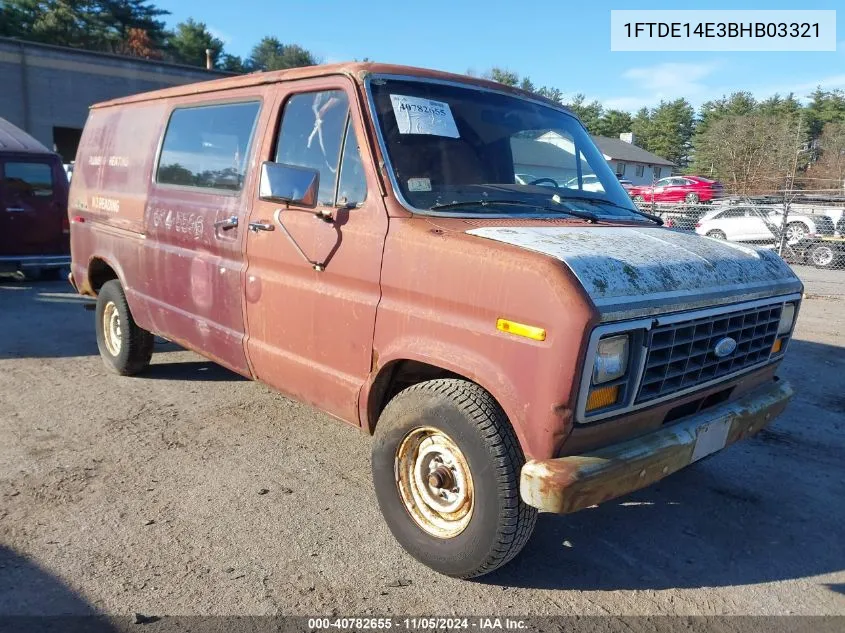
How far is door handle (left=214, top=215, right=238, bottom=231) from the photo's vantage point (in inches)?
151

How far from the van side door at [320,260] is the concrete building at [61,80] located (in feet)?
94.5

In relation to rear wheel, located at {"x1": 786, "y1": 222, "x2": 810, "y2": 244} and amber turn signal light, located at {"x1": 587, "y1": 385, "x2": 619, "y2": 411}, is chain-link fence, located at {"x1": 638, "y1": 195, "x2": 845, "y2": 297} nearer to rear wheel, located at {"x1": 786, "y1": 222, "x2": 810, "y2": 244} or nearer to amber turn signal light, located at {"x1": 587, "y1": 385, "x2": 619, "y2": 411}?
rear wheel, located at {"x1": 786, "y1": 222, "x2": 810, "y2": 244}

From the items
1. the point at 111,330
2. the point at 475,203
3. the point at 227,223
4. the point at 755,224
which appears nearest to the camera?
the point at 475,203

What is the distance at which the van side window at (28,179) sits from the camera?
9797 millimetres

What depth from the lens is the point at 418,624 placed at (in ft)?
8.46

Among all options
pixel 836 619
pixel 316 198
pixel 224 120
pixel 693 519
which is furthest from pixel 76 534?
pixel 836 619

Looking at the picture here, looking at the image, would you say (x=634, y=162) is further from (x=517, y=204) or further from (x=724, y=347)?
(x=724, y=347)

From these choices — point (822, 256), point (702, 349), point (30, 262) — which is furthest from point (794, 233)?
point (30, 262)

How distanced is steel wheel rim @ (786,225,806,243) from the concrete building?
83.6 feet

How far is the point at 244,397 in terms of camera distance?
5.11m

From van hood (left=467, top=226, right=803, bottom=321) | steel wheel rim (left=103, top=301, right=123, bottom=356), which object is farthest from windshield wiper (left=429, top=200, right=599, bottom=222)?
steel wheel rim (left=103, top=301, right=123, bottom=356)

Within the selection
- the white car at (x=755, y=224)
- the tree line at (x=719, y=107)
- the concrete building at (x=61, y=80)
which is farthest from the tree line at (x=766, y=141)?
the concrete building at (x=61, y=80)

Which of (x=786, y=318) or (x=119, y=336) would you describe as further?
Result: (x=119, y=336)

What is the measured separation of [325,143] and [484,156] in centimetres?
84
